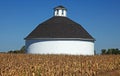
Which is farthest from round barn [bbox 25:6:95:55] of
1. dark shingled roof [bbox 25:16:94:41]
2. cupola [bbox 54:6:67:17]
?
cupola [bbox 54:6:67:17]

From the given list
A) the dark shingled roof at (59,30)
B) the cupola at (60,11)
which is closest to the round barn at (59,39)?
the dark shingled roof at (59,30)

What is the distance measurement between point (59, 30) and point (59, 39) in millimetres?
1468

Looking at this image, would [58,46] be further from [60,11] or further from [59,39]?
[60,11]

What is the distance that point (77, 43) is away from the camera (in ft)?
149

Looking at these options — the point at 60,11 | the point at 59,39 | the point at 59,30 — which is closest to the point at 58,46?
the point at 59,39

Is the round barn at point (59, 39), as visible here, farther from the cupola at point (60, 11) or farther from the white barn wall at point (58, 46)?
the cupola at point (60, 11)

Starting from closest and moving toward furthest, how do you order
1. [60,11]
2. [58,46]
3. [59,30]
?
[58,46], [59,30], [60,11]

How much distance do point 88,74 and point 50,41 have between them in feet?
90.3

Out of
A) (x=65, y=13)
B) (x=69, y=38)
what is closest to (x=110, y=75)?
(x=69, y=38)

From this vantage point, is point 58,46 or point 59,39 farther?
point 58,46

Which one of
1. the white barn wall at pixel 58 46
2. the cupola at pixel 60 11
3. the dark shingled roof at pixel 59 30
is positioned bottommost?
the white barn wall at pixel 58 46

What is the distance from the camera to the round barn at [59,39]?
147ft

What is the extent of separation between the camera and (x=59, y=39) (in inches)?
1757

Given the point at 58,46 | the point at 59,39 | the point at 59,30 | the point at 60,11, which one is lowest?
the point at 58,46
